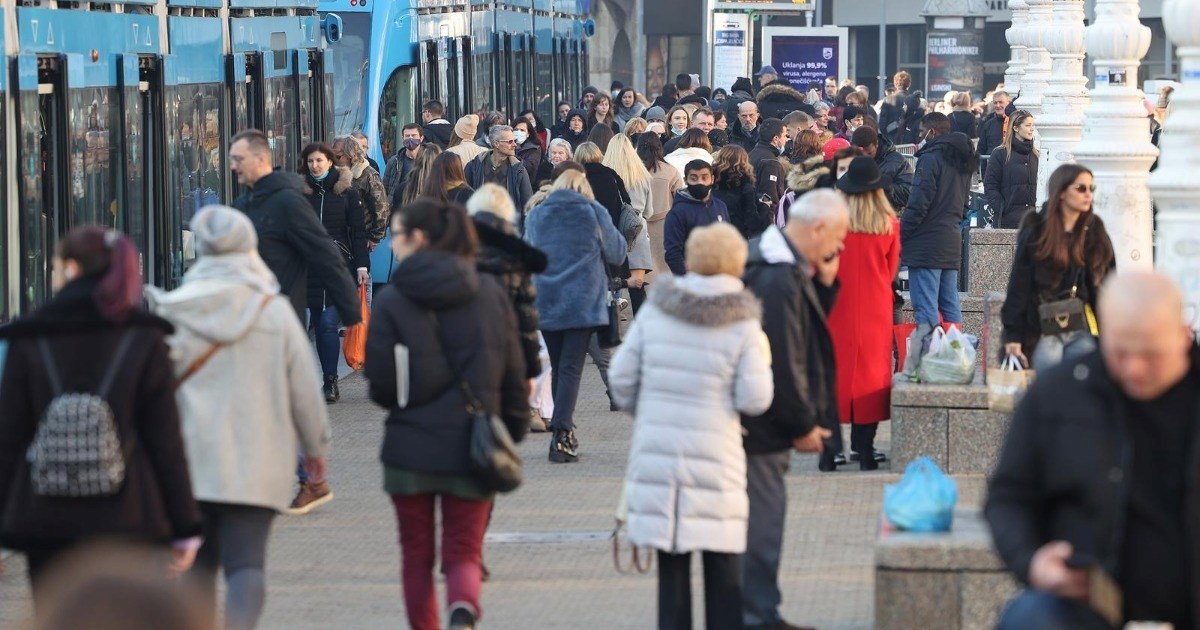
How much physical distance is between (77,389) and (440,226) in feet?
5.27

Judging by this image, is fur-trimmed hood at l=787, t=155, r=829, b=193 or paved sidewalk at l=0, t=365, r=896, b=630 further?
fur-trimmed hood at l=787, t=155, r=829, b=193

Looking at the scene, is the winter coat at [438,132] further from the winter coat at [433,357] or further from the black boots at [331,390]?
the winter coat at [433,357]

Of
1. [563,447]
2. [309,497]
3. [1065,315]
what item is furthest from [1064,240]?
[309,497]

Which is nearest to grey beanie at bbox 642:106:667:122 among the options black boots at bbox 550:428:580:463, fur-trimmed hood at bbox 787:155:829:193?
fur-trimmed hood at bbox 787:155:829:193

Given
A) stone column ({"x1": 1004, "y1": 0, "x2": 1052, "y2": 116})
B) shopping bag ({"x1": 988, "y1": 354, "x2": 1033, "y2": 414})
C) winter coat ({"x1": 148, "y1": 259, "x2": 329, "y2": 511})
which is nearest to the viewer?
winter coat ({"x1": 148, "y1": 259, "x2": 329, "y2": 511})

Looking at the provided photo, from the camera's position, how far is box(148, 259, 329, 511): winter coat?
627 cm

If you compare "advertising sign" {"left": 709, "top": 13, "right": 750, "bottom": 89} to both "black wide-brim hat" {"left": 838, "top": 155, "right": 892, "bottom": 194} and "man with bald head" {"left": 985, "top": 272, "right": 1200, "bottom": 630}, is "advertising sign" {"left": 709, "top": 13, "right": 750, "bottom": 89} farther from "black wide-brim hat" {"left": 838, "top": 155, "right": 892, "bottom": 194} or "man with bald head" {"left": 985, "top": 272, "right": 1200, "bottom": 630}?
"man with bald head" {"left": 985, "top": 272, "right": 1200, "bottom": 630}

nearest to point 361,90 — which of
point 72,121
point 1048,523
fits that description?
point 72,121

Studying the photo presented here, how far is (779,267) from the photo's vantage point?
23.2 feet

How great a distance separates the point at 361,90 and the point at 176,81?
286 inches

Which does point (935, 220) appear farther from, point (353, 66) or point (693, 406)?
point (353, 66)

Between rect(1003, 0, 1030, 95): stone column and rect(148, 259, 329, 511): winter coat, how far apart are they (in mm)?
19614

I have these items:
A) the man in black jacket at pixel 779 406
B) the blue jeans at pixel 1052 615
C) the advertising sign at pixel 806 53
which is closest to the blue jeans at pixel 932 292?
the man in black jacket at pixel 779 406

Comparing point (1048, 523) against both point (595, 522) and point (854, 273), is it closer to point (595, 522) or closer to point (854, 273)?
point (595, 522)
